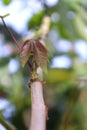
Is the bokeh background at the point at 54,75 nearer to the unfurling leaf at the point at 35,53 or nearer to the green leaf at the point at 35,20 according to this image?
the green leaf at the point at 35,20

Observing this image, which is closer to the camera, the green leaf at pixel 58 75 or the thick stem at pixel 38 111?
the thick stem at pixel 38 111

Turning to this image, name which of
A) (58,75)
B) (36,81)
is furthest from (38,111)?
(58,75)

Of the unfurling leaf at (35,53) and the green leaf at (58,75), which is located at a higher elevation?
the unfurling leaf at (35,53)

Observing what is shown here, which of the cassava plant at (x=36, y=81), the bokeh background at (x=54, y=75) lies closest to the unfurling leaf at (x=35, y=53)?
the cassava plant at (x=36, y=81)

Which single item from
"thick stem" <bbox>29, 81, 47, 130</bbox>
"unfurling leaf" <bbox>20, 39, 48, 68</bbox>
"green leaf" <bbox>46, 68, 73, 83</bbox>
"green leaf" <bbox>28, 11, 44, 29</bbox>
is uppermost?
"unfurling leaf" <bbox>20, 39, 48, 68</bbox>

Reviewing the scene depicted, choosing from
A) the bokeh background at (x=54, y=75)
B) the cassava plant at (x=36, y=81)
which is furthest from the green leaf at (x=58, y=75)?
the cassava plant at (x=36, y=81)

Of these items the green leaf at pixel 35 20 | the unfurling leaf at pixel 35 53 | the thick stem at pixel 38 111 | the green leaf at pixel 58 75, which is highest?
the unfurling leaf at pixel 35 53

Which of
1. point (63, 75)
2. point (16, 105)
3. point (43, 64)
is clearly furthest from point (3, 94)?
point (43, 64)

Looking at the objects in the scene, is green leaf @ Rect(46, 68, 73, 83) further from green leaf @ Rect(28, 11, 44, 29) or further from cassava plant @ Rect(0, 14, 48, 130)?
cassava plant @ Rect(0, 14, 48, 130)

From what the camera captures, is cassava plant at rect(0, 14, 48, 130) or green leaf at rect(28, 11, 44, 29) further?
green leaf at rect(28, 11, 44, 29)

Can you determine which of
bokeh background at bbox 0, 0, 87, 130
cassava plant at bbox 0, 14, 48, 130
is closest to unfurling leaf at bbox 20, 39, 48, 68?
cassava plant at bbox 0, 14, 48, 130
